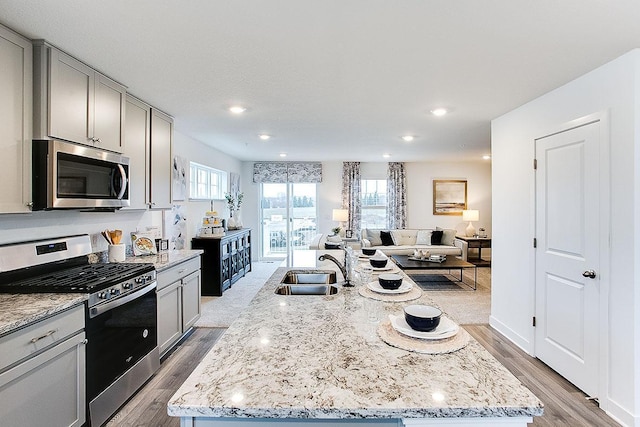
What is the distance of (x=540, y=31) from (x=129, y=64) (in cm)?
261

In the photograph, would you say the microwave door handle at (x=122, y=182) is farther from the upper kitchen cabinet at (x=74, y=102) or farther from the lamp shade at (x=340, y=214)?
the lamp shade at (x=340, y=214)

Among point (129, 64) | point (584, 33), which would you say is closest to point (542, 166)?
point (584, 33)

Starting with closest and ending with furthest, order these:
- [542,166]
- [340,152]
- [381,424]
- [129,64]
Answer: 1. [381,424]
2. [129,64]
3. [542,166]
4. [340,152]

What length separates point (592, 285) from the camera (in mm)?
2406

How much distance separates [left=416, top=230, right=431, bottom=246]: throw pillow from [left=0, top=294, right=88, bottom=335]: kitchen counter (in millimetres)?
6463

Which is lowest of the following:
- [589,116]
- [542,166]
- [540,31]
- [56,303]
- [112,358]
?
[112,358]

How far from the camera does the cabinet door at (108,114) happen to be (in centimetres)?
242

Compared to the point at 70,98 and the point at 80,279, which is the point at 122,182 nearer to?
the point at 70,98

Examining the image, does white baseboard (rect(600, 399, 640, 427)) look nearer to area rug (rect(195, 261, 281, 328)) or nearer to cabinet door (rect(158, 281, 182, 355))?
area rug (rect(195, 261, 281, 328))

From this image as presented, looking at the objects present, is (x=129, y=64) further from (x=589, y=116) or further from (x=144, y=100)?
(x=589, y=116)

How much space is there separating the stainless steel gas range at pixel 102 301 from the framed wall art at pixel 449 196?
6.88 meters

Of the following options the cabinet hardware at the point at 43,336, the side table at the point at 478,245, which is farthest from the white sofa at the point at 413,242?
the cabinet hardware at the point at 43,336

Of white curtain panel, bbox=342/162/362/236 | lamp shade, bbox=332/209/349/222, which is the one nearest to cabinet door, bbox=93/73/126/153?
lamp shade, bbox=332/209/349/222

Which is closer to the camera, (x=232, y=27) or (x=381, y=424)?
(x=381, y=424)
